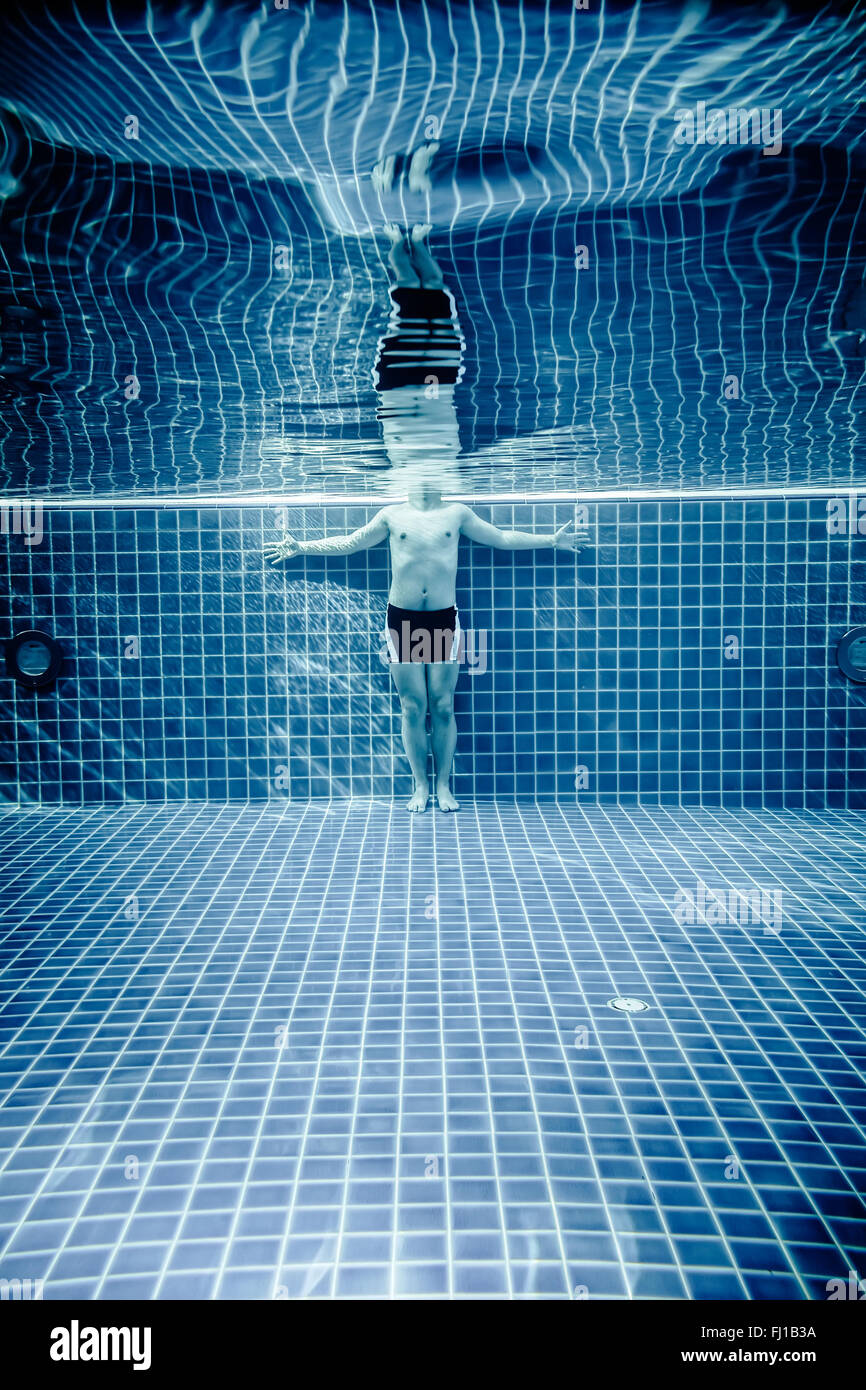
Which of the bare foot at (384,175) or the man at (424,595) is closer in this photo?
the bare foot at (384,175)

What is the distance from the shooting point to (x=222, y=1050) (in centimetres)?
217

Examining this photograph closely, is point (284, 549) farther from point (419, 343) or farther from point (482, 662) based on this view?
point (419, 343)

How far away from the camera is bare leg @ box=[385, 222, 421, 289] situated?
141cm

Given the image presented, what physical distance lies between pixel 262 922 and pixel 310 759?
190 cm

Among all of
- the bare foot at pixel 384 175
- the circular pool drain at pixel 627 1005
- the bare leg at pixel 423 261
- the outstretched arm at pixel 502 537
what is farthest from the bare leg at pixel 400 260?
the outstretched arm at pixel 502 537

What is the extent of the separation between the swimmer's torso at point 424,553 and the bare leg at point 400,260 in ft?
9.35

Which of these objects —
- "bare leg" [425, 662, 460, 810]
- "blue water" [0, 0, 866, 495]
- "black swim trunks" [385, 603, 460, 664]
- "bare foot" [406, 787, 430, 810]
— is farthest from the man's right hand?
"blue water" [0, 0, 866, 495]

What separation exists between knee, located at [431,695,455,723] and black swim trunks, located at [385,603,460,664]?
21cm

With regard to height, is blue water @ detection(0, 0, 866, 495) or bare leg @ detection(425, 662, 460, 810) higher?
blue water @ detection(0, 0, 866, 495)

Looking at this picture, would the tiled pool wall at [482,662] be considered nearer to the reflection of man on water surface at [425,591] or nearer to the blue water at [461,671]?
the blue water at [461,671]

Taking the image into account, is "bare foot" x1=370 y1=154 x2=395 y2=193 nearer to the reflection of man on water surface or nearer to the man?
the reflection of man on water surface

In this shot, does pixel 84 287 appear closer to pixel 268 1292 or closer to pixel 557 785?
pixel 268 1292

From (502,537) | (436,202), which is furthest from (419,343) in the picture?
(502,537)

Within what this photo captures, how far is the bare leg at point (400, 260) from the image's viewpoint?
4.64ft
